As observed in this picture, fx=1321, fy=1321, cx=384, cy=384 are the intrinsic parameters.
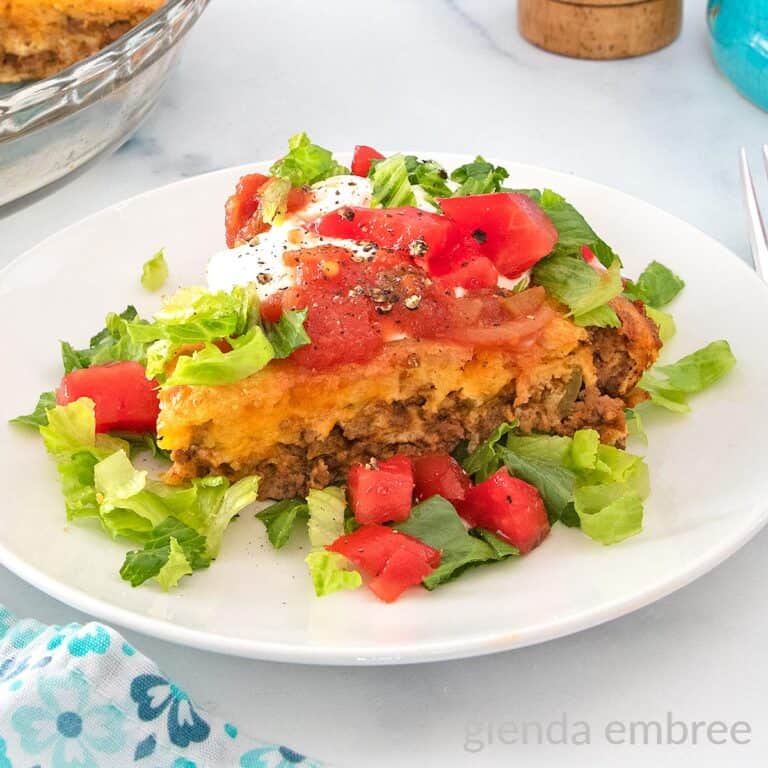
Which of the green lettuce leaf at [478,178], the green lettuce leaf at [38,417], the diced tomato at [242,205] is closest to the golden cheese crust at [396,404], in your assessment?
the green lettuce leaf at [38,417]

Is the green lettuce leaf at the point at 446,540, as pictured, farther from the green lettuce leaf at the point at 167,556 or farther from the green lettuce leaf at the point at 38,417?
the green lettuce leaf at the point at 38,417

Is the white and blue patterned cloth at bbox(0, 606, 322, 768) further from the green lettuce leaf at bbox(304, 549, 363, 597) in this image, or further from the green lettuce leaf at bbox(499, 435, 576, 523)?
the green lettuce leaf at bbox(499, 435, 576, 523)

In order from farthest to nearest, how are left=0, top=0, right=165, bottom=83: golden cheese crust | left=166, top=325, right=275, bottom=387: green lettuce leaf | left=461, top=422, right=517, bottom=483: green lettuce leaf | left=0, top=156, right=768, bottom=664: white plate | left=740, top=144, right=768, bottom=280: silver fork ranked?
left=0, top=0, right=165, bottom=83: golden cheese crust < left=740, top=144, right=768, bottom=280: silver fork < left=461, top=422, right=517, bottom=483: green lettuce leaf < left=166, top=325, right=275, bottom=387: green lettuce leaf < left=0, top=156, right=768, bottom=664: white plate

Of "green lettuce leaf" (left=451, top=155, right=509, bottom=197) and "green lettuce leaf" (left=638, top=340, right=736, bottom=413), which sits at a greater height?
"green lettuce leaf" (left=451, top=155, right=509, bottom=197)

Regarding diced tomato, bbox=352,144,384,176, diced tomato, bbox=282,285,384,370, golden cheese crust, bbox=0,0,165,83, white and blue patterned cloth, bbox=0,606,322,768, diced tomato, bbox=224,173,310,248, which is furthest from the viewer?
golden cheese crust, bbox=0,0,165,83

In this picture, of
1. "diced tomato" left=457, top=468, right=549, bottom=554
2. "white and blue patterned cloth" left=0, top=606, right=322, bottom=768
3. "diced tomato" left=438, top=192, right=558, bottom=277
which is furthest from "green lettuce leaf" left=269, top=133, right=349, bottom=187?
"white and blue patterned cloth" left=0, top=606, right=322, bottom=768

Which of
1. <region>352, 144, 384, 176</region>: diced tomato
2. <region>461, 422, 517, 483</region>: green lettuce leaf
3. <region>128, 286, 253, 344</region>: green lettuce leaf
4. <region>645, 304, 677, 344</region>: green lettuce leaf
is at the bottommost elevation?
<region>645, 304, 677, 344</region>: green lettuce leaf
